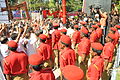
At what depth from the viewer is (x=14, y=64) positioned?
12.6ft

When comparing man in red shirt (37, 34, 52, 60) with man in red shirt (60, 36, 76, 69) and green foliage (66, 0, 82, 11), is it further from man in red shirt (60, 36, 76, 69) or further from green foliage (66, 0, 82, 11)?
green foliage (66, 0, 82, 11)

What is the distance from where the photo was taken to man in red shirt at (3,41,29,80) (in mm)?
3782

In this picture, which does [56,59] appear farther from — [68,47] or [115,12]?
[115,12]

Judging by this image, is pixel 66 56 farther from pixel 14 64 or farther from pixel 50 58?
pixel 50 58

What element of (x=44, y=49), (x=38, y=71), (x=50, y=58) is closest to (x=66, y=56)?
(x=38, y=71)

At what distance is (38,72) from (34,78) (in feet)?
0.42

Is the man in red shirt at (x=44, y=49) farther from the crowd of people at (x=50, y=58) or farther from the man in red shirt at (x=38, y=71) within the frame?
the man in red shirt at (x=38, y=71)

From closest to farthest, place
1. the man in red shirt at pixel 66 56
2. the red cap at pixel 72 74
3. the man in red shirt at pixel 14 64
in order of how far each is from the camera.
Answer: the red cap at pixel 72 74 < the man in red shirt at pixel 14 64 < the man in red shirt at pixel 66 56

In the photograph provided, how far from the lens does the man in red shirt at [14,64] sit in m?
3.78

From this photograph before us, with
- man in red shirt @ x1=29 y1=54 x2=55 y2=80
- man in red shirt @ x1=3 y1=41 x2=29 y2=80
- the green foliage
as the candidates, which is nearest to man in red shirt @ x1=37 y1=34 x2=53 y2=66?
man in red shirt @ x1=3 y1=41 x2=29 y2=80

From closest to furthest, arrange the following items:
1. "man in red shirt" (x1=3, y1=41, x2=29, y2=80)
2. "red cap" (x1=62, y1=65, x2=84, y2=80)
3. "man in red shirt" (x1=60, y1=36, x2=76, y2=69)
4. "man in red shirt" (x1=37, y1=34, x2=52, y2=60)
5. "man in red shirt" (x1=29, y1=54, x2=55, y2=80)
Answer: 1. "red cap" (x1=62, y1=65, x2=84, y2=80)
2. "man in red shirt" (x1=29, y1=54, x2=55, y2=80)
3. "man in red shirt" (x1=3, y1=41, x2=29, y2=80)
4. "man in red shirt" (x1=60, y1=36, x2=76, y2=69)
5. "man in red shirt" (x1=37, y1=34, x2=52, y2=60)

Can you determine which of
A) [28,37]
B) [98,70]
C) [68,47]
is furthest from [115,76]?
[28,37]

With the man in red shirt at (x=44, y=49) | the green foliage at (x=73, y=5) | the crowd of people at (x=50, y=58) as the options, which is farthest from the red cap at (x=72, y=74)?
the green foliage at (x=73, y=5)

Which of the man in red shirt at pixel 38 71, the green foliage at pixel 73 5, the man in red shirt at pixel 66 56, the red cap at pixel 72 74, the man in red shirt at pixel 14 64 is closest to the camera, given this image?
the red cap at pixel 72 74
